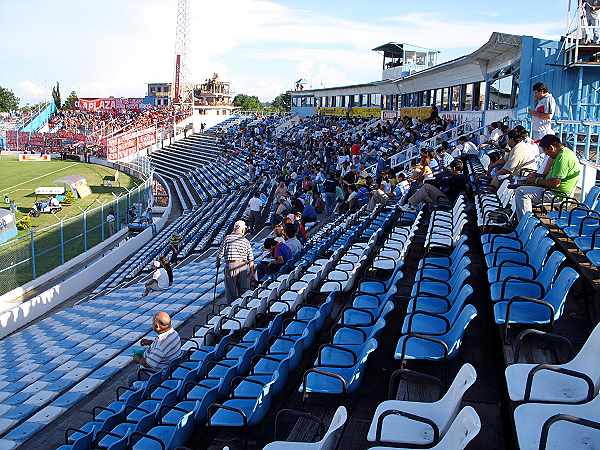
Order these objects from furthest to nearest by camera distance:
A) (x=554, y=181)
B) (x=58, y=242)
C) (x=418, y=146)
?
(x=418, y=146) → (x=58, y=242) → (x=554, y=181)

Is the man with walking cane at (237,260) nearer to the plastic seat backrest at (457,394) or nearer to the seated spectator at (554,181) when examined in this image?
the seated spectator at (554,181)

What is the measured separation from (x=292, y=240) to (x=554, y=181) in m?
4.45

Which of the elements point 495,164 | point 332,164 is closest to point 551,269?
point 495,164

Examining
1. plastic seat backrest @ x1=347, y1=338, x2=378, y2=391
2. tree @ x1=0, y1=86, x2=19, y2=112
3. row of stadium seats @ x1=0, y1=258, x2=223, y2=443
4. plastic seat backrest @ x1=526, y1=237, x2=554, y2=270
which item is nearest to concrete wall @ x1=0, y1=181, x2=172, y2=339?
row of stadium seats @ x1=0, y1=258, x2=223, y2=443

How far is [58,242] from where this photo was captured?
1706 cm

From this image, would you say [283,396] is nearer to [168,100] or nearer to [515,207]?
[515,207]

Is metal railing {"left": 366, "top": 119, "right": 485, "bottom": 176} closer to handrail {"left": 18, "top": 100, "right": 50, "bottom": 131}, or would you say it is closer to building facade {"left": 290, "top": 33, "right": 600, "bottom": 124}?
building facade {"left": 290, "top": 33, "right": 600, "bottom": 124}

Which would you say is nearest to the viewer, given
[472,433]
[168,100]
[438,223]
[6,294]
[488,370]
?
[472,433]

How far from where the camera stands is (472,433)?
2254mm

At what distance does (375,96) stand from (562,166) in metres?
38.2

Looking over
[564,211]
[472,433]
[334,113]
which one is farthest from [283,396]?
[334,113]

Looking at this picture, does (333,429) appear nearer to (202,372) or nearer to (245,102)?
(202,372)

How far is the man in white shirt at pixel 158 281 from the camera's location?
41.4ft

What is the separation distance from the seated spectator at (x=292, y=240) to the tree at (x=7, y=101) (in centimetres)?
11964
